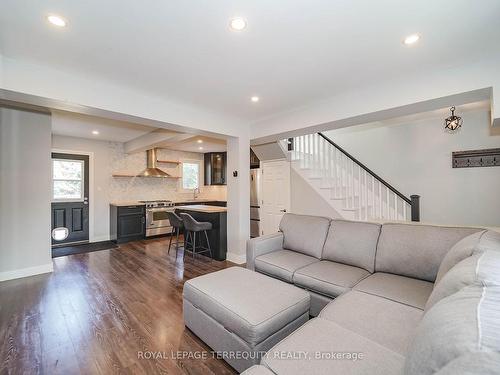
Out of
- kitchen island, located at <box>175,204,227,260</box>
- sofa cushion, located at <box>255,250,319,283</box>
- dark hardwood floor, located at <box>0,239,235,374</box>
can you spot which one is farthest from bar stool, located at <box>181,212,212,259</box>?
sofa cushion, located at <box>255,250,319,283</box>

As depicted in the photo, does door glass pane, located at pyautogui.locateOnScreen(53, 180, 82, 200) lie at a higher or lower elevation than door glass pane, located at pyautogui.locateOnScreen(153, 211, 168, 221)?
higher

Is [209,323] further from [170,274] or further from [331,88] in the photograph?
[331,88]

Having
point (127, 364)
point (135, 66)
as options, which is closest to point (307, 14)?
point (135, 66)

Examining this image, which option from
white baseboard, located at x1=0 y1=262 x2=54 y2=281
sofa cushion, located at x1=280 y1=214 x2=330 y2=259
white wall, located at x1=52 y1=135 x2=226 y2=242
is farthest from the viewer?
white wall, located at x1=52 y1=135 x2=226 y2=242

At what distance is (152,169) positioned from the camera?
6.41 metres

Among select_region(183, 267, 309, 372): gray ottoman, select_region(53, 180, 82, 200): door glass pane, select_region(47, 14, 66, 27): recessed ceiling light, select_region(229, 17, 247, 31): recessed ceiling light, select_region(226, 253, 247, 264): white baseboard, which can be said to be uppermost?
select_region(47, 14, 66, 27): recessed ceiling light

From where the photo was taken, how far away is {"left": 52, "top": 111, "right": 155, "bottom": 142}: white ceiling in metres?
4.08

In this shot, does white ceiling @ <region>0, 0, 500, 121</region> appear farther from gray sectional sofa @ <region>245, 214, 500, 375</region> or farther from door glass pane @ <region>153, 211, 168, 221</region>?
door glass pane @ <region>153, 211, 168, 221</region>

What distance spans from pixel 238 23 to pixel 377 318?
228 cm

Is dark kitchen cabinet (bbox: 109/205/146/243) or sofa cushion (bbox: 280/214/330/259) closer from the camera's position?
sofa cushion (bbox: 280/214/330/259)

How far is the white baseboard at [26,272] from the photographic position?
3334 mm

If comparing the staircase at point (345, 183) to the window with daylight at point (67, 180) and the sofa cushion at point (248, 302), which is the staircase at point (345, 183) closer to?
the sofa cushion at point (248, 302)

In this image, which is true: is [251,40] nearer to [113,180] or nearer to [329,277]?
[329,277]

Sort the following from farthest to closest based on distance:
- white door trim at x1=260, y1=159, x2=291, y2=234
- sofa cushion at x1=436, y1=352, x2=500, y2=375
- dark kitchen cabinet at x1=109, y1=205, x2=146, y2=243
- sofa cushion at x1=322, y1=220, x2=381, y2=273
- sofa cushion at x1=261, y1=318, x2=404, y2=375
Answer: dark kitchen cabinet at x1=109, y1=205, x2=146, y2=243, white door trim at x1=260, y1=159, x2=291, y2=234, sofa cushion at x1=322, y1=220, x2=381, y2=273, sofa cushion at x1=261, y1=318, x2=404, y2=375, sofa cushion at x1=436, y1=352, x2=500, y2=375
